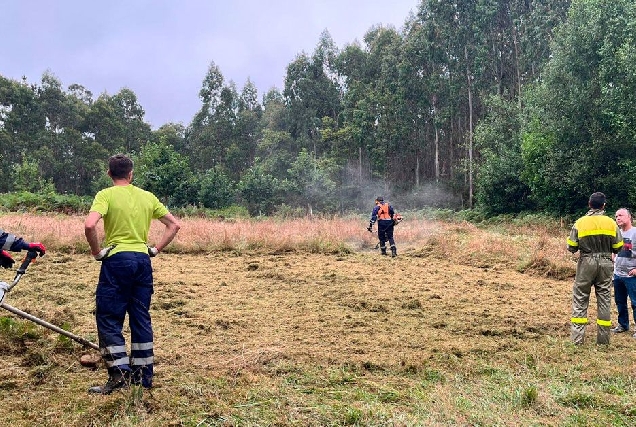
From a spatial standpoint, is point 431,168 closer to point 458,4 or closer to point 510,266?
point 458,4

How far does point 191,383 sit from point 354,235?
34.4 ft

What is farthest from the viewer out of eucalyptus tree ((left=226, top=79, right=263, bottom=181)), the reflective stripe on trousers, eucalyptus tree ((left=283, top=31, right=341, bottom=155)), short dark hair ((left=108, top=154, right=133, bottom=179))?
eucalyptus tree ((left=226, top=79, right=263, bottom=181))

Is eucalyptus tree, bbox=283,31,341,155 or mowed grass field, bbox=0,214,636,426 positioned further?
eucalyptus tree, bbox=283,31,341,155

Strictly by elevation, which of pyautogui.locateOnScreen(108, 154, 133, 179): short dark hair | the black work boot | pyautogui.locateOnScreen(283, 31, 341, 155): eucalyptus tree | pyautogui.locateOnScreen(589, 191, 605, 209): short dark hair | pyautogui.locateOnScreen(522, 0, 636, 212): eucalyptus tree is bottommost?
the black work boot

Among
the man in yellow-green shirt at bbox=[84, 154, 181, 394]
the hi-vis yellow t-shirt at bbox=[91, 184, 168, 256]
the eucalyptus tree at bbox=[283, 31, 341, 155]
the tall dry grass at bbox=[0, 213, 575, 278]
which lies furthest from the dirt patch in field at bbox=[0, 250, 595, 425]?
the eucalyptus tree at bbox=[283, 31, 341, 155]

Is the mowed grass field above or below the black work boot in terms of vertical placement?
below

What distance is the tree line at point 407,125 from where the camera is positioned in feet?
62.0

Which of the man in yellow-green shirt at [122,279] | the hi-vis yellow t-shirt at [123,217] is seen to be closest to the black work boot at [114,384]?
the man in yellow-green shirt at [122,279]

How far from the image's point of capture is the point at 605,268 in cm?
492

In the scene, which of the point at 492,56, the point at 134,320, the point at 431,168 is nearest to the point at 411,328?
the point at 134,320

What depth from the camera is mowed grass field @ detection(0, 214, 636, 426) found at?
2.96 m

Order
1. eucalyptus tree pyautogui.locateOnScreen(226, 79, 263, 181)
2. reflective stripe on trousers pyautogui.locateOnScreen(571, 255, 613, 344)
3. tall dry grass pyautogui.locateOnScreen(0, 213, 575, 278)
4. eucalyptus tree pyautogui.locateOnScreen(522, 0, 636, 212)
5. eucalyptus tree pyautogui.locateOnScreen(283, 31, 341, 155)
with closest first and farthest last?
reflective stripe on trousers pyautogui.locateOnScreen(571, 255, 613, 344), tall dry grass pyautogui.locateOnScreen(0, 213, 575, 278), eucalyptus tree pyautogui.locateOnScreen(522, 0, 636, 212), eucalyptus tree pyautogui.locateOnScreen(283, 31, 341, 155), eucalyptus tree pyautogui.locateOnScreen(226, 79, 263, 181)

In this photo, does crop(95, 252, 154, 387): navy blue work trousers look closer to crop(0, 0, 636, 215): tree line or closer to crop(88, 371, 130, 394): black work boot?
crop(88, 371, 130, 394): black work boot

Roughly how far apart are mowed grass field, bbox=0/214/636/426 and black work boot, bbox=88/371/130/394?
64 mm
